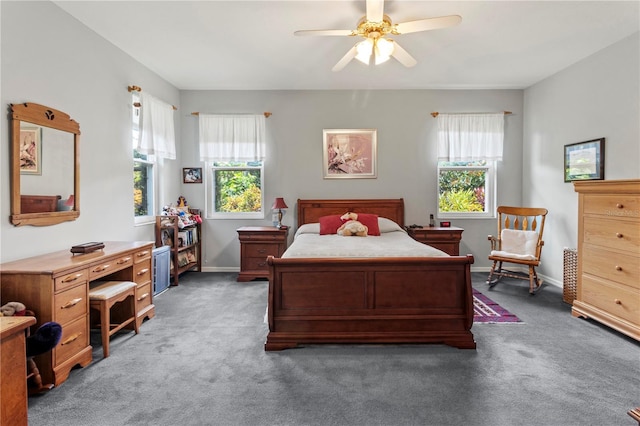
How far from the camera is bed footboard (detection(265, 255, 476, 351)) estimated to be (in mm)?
2729

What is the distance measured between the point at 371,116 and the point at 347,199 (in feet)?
4.44

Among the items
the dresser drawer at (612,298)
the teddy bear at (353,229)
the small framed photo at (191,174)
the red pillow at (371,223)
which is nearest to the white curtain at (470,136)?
the red pillow at (371,223)

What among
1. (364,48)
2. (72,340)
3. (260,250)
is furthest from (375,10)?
(260,250)

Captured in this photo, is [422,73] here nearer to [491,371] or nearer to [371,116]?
[371,116]

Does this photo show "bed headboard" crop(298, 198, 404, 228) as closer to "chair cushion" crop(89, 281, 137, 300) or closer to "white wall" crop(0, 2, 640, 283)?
"white wall" crop(0, 2, 640, 283)

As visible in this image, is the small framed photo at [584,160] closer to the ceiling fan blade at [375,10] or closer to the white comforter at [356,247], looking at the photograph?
the white comforter at [356,247]

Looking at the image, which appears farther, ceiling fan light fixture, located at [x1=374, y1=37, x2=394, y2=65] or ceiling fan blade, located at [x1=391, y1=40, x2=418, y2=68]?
ceiling fan blade, located at [x1=391, y1=40, x2=418, y2=68]

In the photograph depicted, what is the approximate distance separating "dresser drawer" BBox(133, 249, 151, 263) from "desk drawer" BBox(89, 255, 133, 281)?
7 centimetres

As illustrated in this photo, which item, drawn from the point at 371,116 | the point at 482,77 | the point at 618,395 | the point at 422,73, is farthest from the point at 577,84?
the point at 618,395

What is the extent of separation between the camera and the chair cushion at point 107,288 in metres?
2.51

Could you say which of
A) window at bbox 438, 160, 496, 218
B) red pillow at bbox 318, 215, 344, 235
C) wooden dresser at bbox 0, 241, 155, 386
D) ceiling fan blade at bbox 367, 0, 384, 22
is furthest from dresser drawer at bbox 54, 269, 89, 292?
window at bbox 438, 160, 496, 218

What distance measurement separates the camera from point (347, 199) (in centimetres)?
519

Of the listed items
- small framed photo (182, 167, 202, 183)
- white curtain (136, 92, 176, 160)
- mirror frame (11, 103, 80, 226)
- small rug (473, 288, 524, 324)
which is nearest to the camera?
mirror frame (11, 103, 80, 226)

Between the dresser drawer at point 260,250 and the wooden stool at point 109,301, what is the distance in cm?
196
